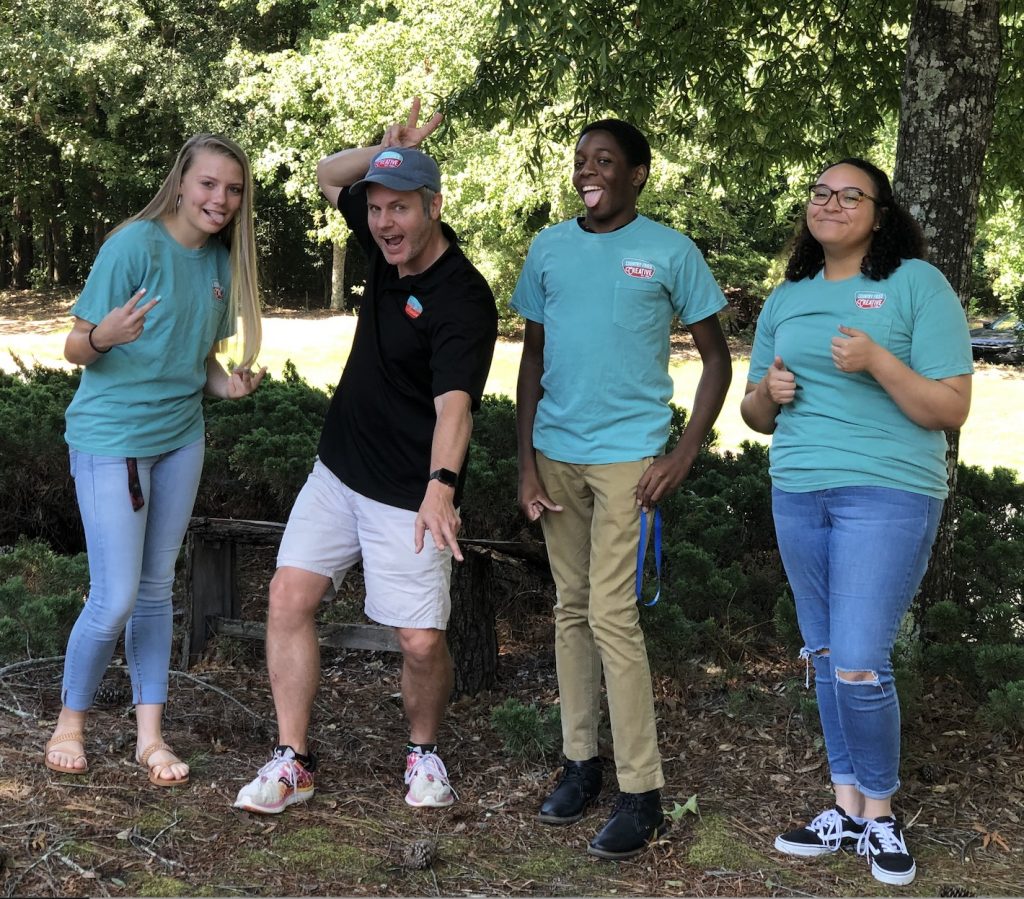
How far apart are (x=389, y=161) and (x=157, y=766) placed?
2.12m

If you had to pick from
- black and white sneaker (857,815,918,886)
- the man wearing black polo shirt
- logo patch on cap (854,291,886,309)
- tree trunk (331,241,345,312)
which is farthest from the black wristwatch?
tree trunk (331,241,345,312)

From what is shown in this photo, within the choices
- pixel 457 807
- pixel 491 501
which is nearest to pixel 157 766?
pixel 457 807

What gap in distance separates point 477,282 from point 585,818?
1.79 metres

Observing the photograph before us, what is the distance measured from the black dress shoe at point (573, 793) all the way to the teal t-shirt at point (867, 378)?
1.20 metres

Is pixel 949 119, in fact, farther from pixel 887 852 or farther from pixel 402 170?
pixel 887 852

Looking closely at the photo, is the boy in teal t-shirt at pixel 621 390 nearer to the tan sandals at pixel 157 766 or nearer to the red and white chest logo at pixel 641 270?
the red and white chest logo at pixel 641 270

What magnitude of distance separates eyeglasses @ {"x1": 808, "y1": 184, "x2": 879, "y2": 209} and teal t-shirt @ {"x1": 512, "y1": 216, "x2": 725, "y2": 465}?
1.39 ft

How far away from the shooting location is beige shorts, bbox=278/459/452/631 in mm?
3807

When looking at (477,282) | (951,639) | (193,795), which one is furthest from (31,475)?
(951,639)

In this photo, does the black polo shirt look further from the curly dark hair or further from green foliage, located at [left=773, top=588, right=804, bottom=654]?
green foliage, located at [left=773, top=588, right=804, bottom=654]

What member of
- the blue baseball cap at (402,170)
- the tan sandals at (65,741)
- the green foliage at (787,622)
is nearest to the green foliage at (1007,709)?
the green foliage at (787,622)

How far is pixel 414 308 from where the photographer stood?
3738 mm

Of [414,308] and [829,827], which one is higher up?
[414,308]

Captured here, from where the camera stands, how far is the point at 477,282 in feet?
12.4
